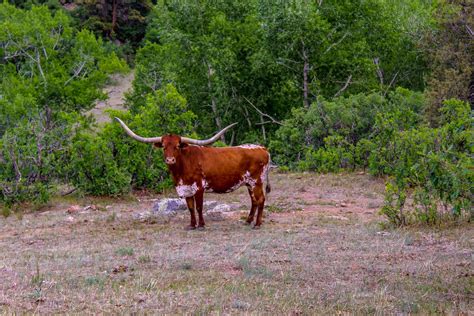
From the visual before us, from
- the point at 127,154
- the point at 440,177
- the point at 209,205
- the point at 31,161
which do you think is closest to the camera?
the point at 440,177

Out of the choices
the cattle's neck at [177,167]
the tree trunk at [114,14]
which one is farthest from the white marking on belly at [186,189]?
the tree trunk at [114,14]

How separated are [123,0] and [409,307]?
48661 mm

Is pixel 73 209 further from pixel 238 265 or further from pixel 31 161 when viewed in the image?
pixel 238 265

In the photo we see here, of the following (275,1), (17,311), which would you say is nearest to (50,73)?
(275,1)

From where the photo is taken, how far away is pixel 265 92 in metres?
28.5

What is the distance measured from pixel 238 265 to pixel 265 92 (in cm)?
2038

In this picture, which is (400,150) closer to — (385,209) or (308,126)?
(385,209)

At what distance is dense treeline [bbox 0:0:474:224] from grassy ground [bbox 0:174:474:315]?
1260 millimetres

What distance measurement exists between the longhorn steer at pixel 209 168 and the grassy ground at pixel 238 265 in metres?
0.54

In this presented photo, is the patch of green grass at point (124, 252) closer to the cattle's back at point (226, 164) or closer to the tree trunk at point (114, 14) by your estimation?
the cattle's back at point (226, 164)

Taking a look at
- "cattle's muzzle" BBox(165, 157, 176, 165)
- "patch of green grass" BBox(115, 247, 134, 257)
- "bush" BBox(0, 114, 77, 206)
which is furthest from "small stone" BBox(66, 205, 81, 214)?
"patch of green grass" BBox(115, 247, 134, 257)

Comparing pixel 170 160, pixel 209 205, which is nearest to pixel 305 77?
pixel 209 205

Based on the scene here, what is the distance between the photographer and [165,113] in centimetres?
1808

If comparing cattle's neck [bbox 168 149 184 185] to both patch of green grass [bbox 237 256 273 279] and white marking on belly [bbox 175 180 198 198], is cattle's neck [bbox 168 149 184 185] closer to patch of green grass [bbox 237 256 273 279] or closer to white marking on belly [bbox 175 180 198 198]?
white marking on belly [bbox 175 180 198 198]
